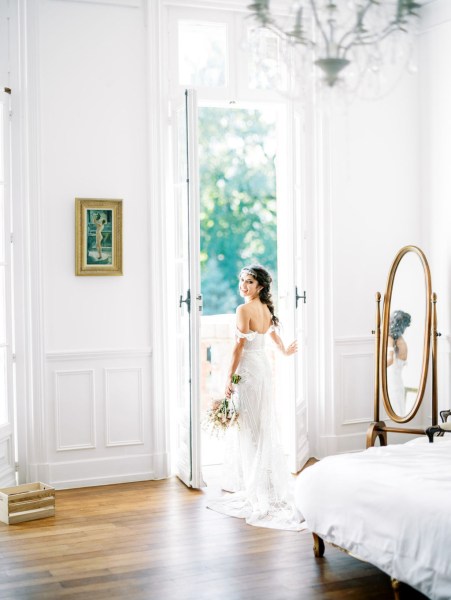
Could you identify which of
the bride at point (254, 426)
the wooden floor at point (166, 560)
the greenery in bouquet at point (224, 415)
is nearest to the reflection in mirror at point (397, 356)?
the bride at point (254, 426)

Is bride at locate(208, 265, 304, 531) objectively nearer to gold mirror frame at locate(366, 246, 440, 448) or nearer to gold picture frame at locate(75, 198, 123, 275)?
gold mirror frame at locate(366, 246, 440, 448)

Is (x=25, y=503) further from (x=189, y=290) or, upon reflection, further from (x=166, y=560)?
(x=189, y=290)

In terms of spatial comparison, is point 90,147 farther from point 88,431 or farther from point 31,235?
point 88,431

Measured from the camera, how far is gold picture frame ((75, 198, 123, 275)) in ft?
20.0

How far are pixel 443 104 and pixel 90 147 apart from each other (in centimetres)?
301

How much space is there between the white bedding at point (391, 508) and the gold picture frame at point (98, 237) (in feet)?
8.32

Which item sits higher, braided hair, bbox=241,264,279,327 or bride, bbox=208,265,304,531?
braided hair, bbox=241,264,279,327

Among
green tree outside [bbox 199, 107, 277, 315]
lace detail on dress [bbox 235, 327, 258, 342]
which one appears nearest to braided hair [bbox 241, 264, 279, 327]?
lace detail on dress [bbox 235, 327, 258, 342]

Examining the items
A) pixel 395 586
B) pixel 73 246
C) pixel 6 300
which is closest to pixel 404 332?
pixel 73 246

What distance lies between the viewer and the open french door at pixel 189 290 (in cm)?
588

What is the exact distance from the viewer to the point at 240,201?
14047mm

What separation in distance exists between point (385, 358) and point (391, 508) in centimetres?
265

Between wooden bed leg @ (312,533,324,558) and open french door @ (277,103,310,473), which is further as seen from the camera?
open french door @ (277,103,310,473)

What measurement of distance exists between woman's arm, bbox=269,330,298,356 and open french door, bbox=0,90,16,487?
76.9 inches
